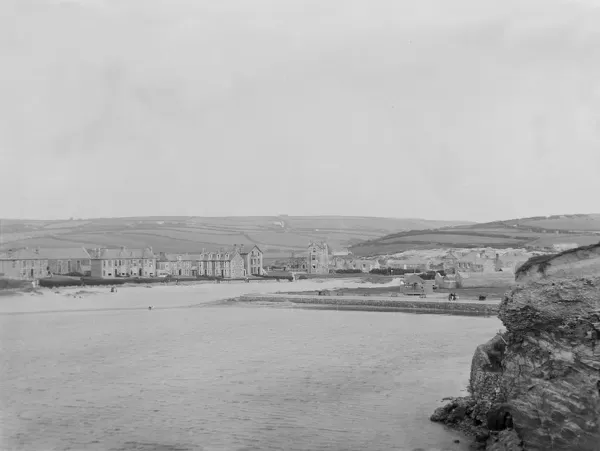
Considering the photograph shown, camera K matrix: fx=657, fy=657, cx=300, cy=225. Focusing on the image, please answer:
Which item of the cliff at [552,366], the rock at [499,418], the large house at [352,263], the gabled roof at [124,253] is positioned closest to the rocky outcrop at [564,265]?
the cliff at [552,366]

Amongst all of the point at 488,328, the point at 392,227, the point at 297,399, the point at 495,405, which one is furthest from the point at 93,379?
the point at 392,227

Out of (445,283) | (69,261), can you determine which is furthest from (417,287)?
(69,261)

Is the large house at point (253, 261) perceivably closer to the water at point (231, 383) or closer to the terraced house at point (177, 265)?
the terraced house at point (177, 265)

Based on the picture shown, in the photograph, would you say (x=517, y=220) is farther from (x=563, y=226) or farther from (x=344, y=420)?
(x=344, y=420)

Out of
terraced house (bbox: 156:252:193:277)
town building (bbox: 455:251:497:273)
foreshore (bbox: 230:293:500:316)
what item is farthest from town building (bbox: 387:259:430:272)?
foreshore (bbox: 230:293:500:316)

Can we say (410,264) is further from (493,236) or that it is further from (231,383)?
(231,383)
